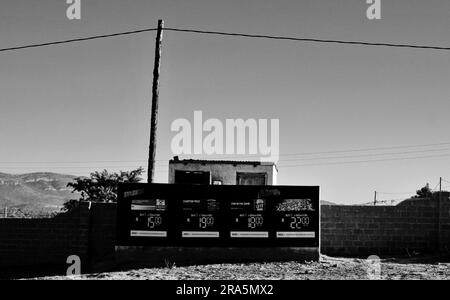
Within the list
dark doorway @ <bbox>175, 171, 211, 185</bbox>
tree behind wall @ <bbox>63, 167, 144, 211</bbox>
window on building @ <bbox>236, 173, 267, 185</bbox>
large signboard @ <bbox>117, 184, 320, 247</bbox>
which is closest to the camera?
large signboard @ <bbox>117, 184, 320, 247</bbox>

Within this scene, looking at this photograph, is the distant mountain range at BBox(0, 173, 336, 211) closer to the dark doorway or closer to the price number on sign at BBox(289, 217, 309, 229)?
the dark doorway

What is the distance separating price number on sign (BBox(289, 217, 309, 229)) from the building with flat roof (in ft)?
42.0

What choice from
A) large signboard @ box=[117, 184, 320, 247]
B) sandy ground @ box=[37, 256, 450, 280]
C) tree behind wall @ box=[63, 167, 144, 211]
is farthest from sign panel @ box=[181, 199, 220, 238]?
tree behind wall @ box=[63, 167, 144, 211]

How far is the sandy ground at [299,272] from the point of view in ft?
45.0

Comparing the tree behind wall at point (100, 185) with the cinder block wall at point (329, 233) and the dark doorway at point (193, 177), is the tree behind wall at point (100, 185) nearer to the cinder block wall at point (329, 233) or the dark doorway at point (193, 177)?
the dark doorway at point (193, 177)

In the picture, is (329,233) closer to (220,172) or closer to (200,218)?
(200,218)

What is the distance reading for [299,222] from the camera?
16578 millimetres

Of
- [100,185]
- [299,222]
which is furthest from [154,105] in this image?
[100,185]

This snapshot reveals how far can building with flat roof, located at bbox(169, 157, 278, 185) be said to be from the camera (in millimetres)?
28969

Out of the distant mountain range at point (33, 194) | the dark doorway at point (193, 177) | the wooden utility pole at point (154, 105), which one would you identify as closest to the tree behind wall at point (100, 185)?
the dark doorway at point (193, 177)

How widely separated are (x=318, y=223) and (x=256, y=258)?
218 cm

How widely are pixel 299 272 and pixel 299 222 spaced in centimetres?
228
